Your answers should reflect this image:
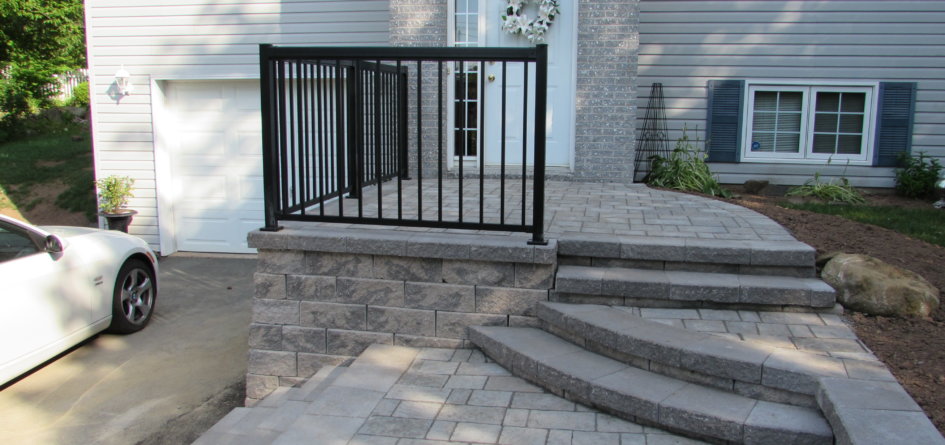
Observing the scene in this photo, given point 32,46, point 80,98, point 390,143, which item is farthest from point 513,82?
point 80,98

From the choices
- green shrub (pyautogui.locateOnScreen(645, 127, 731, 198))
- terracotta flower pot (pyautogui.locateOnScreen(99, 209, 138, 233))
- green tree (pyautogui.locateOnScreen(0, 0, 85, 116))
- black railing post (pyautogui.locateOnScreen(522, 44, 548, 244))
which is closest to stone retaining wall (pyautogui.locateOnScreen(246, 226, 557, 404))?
black railing post (pyautogui.locateOnScreen(522, 44, 548, 244))

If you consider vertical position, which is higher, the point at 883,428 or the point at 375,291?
the point at 375,291

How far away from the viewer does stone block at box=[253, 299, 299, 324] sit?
429 centimetres

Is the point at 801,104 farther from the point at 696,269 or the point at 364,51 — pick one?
the point at 364,51

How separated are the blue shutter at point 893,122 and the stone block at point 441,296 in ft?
20.8

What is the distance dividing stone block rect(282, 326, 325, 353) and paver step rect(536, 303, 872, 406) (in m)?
1.51

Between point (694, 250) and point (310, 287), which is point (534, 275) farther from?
point (310, 287)

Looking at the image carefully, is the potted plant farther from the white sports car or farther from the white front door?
the white front door

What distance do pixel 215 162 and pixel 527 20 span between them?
4575 millimetres

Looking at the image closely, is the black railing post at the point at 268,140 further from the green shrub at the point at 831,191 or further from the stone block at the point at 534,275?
the green shrub at the point at 831,191

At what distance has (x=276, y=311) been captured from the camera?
432cm

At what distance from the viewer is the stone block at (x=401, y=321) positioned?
411cm

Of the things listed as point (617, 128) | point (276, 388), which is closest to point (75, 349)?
point (276, 388)

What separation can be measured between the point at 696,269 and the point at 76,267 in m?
4.53
